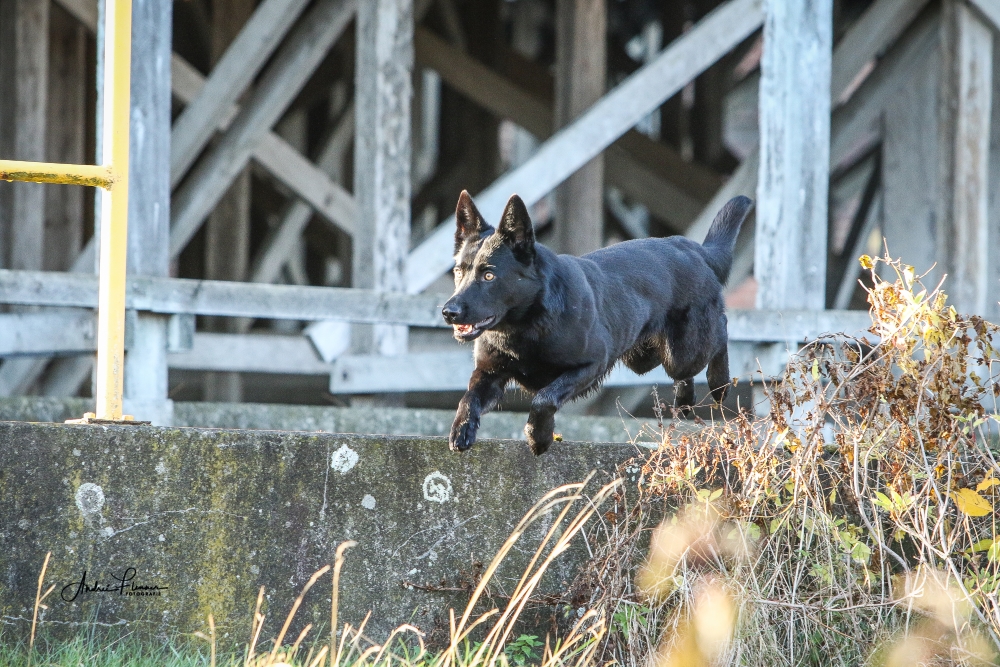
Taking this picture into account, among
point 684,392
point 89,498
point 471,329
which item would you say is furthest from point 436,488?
point 684,392

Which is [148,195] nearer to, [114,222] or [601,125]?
[114,222]

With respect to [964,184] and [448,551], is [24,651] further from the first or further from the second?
[964,184]

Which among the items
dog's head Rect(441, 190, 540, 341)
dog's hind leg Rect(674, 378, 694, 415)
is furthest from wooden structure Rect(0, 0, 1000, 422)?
dog's head Rect(441, 190, 540, 341)

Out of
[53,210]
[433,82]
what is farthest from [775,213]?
[433,82]

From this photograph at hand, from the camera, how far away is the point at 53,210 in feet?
27.2

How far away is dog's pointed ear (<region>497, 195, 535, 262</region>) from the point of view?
3.14 meters

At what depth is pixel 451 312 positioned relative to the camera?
9.76ft

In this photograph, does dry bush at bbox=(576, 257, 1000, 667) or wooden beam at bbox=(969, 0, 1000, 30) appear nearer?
dry bush at bbox=(576, 257, 1000, 667)

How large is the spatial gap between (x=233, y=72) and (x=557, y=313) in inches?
109

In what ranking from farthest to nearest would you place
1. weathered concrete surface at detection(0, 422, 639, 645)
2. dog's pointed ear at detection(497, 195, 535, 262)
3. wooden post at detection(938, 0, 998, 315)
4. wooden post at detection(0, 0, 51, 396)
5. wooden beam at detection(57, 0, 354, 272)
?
wooden post at detection(0, 0, 51, 396)
wooden beam at detection(57, 0, 354, 272)
wooden post at detection(938, 0, 998, 315)
dog's pointed ear at detection(497, 195, 535, 262)
weathered concrete surface at detection(0, 422, 639, 645)

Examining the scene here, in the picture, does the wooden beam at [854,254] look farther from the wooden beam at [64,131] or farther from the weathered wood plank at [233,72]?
the wooden beam at [64,131]

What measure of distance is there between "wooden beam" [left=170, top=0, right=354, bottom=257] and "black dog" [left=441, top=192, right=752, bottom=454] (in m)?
2.47

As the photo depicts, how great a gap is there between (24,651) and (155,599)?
315mm

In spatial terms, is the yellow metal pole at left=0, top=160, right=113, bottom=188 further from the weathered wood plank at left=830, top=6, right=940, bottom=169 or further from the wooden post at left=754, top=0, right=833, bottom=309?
the weathered wood plank at left=830, top=6, right=940, bottom=169
